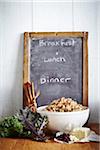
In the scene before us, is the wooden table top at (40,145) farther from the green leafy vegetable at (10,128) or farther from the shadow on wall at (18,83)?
the shadow on wall at (18,83)

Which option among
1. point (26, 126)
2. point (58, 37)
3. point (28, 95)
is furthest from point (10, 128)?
point (58, 37)

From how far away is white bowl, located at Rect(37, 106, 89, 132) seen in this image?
931 millimetres

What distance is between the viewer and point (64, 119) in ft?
3.06

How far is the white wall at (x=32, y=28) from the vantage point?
1043 mm

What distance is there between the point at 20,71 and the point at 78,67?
235mm

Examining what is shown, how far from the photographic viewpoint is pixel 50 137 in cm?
94

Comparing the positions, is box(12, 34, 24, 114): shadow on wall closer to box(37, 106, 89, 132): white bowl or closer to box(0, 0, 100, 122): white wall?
box(0, 0, 100, 122): white wall

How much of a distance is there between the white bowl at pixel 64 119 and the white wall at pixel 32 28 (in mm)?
103

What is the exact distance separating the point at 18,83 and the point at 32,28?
23cm

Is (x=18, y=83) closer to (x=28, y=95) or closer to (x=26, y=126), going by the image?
(x=28, y=95)

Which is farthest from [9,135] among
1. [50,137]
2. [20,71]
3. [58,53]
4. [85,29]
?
[85,29]

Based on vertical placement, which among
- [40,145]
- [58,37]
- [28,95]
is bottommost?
[40,145]

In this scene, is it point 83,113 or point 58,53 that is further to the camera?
point 58,53

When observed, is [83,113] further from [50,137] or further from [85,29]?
[85,29]
